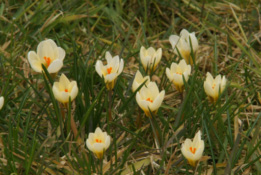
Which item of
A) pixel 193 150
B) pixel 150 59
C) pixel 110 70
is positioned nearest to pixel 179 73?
pixel 150 59

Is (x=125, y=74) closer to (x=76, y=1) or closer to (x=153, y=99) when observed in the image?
(x=153, y=99)

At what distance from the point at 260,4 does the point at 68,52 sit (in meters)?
1.18

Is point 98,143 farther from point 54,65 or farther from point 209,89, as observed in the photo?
point 209,89

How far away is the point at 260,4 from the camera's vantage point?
2.70 m

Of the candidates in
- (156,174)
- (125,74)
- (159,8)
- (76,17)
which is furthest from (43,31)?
(156,174)

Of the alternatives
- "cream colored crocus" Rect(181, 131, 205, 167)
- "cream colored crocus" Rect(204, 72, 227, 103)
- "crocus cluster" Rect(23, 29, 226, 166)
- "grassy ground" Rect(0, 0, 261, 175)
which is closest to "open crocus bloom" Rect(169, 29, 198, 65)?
"crocus cluster" Rect(23, 29, 226, 166)

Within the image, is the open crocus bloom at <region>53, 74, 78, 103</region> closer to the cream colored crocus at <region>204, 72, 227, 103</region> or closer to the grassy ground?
the grassy ground

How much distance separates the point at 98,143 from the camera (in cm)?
143

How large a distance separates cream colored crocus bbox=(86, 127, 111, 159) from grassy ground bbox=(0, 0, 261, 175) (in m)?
0.04

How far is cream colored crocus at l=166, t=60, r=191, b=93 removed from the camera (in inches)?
66.0

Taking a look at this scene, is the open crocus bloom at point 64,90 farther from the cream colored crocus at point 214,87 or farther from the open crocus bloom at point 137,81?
the cream colored crocus at point 214,87

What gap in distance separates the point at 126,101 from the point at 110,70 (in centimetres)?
13

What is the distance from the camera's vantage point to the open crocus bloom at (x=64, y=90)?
152 centimetres

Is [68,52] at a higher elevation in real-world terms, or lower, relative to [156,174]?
higher
